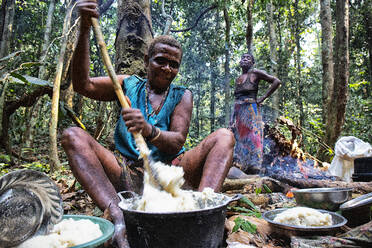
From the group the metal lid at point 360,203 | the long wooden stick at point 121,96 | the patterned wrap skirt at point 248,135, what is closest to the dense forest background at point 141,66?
the patterned wrap skirt at point 248,135

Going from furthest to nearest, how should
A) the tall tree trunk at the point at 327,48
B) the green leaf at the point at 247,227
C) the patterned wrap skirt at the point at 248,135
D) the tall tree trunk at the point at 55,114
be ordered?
the tall tree trunk at the point at 327,48
the patterned wrap skirt at the point at 248,135
the tall tree trunk at the point at 55,114
the green leaf at the point at 247,227

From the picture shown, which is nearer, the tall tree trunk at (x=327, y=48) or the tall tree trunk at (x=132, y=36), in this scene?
the tall tree trunk at (x=132, y=36)

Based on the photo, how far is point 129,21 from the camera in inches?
122

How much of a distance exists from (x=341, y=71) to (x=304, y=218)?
4423 mm

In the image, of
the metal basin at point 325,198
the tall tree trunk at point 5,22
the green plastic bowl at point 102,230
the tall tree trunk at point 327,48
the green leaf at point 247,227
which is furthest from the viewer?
the tall tree trunk at point 5,22

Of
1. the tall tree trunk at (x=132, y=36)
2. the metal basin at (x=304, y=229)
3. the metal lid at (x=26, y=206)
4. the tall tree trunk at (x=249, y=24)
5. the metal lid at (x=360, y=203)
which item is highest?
the tall tree trunk at (x=249, y=24)

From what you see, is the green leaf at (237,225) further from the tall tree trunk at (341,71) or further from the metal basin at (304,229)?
the tall tree trunk at (341,71)

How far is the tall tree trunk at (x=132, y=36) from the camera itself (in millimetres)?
2990

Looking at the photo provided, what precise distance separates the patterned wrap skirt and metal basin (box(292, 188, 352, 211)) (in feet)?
10.7

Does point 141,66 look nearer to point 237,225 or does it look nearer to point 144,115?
point 144,115

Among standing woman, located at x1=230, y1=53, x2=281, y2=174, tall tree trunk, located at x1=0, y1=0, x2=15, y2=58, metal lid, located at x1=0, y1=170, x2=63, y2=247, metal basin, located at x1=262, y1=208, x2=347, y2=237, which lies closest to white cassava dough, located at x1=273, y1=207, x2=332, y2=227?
metal basin, located at x1=262, y1=208, x2=347, y2=237

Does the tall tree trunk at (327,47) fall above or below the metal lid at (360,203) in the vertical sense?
above

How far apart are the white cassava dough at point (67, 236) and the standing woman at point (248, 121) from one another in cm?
450

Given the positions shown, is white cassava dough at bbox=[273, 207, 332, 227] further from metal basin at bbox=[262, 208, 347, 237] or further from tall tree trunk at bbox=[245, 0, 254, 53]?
tall tree trunk at bbox=[245, 0, 254, 53]
